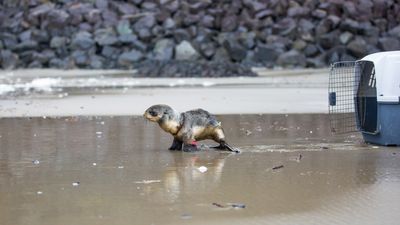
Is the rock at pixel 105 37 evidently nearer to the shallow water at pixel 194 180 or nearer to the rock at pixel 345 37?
the rock at pixel 345 37

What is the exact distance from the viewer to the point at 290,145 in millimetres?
10273

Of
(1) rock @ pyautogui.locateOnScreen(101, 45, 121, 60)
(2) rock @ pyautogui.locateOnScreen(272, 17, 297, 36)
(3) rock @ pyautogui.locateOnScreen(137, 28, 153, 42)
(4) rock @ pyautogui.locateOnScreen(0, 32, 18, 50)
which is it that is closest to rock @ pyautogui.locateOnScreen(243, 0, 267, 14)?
(2) rock @ pyautogui.locateOnScreen(272, 17, 297, 36)

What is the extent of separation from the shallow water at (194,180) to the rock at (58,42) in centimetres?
2475

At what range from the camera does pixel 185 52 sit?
112 feet

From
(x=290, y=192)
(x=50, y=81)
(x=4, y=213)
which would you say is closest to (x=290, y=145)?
(x=290, y=192)

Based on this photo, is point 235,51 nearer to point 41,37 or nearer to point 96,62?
point 96,62

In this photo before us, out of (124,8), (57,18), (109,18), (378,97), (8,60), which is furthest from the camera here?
(124,8)

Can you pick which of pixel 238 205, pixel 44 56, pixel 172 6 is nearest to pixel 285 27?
pixel 172 6

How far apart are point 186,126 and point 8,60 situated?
2587cm

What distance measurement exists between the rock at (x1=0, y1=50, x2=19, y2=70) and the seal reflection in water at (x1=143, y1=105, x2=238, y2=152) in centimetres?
2518

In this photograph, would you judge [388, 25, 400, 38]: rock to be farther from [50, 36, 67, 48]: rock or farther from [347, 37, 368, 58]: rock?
[50, 36, 67, 48]: rock

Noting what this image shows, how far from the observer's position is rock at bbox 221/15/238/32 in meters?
36.8

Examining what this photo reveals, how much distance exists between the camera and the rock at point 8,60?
34.1 m

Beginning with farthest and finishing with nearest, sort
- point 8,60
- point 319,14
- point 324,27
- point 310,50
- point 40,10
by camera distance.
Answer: point 40,10 → point 319,14 → point 324,27 → point 310,50 → point 8,60
